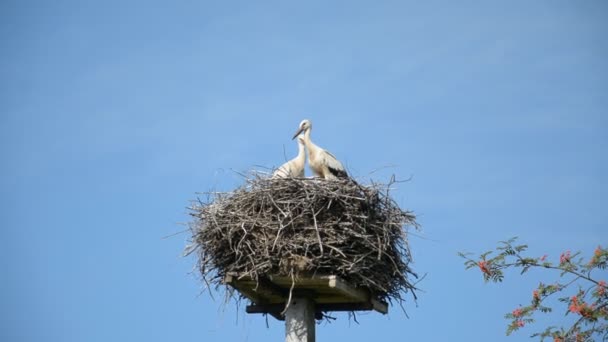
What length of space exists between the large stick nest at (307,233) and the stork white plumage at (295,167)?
78 centimetres

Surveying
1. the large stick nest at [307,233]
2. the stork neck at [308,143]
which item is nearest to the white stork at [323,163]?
the stork neck at [308,143]

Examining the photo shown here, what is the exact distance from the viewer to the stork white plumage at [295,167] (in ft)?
40.5

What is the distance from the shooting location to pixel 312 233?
1054 centimetres

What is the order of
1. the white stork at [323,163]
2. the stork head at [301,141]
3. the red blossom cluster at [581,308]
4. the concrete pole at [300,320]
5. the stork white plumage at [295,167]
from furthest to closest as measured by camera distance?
the stork head at [301,141], the white stork at [323,163], the stork white plumage at [295,167], the concrete pole at [300,320], the red blossom cluster at [581,308]

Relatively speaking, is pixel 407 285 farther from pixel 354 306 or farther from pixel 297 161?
pixel 297 161

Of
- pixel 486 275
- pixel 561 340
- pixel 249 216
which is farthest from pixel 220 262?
pixel 561 340

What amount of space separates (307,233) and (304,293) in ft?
1.89

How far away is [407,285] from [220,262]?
6.23ft

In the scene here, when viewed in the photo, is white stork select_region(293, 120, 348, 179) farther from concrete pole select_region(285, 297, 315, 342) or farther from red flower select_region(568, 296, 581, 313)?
red flower select_region(568, 296, 581, 313)

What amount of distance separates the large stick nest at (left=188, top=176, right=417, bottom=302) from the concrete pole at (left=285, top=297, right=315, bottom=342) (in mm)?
391

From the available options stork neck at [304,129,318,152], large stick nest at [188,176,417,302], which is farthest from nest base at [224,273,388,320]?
stork neck at [304,129,318,152]

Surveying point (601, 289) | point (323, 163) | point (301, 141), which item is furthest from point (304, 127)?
point (601, 289)

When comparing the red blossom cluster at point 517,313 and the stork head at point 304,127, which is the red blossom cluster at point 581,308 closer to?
the red blossom cluster at point 517,313

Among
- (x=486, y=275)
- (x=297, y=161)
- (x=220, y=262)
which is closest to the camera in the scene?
(x=486, y=275)
